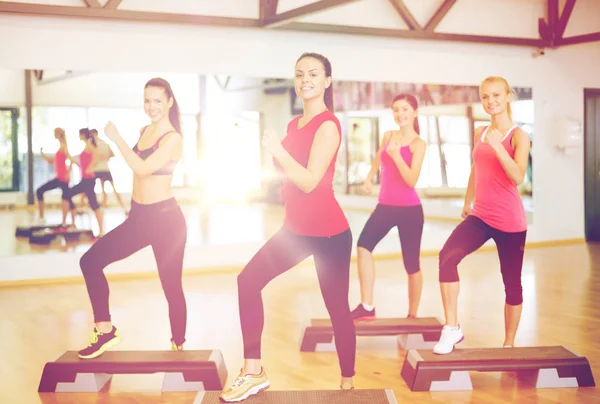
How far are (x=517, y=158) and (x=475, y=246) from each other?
0.50 metres

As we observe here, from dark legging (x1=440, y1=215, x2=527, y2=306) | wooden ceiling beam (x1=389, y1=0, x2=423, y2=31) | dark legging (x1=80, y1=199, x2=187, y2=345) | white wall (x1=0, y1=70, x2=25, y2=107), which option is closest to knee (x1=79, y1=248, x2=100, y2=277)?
dark legging (x1=80, y1=199, x2=187, y2=345)

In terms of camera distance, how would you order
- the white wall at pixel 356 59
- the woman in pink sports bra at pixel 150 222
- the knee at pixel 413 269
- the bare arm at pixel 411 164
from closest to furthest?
1. the woman in pink sports bra at pixel 150 222
2. the bare arm at pixel 411 164
3. the knee at pixel 413 269
4. the white wall at pixel 356 59

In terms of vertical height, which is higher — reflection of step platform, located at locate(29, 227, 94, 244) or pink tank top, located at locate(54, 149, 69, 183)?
pink tank top, located at locate(54, 149, 69, 183)

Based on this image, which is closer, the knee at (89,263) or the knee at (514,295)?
the knee at (89,263)

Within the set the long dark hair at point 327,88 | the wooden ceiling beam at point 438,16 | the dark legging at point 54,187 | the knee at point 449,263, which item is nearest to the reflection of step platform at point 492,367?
the knee at point 449,263

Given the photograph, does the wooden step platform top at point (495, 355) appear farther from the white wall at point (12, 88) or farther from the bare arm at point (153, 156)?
the white wall at point (12, 88)

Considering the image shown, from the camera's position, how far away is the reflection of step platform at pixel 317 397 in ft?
9.22

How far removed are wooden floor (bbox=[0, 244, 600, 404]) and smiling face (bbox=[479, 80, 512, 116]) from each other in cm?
142

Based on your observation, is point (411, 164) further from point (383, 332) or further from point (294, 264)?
point (294, 264)

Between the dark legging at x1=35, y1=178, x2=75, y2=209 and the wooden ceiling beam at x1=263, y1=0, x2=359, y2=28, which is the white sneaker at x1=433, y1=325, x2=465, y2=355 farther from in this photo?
the dark legging at x1=35, y1=178, x2=75, y2=209

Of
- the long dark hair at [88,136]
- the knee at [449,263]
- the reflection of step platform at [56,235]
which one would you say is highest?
the long dark hair at [88,136]

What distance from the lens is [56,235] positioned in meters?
7.54

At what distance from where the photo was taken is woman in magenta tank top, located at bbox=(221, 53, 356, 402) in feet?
8.61

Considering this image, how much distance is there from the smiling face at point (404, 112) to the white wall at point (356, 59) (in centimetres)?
337
